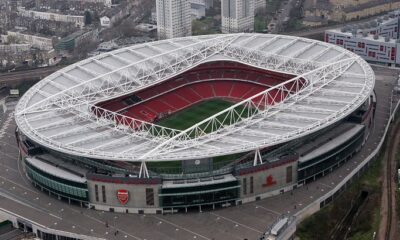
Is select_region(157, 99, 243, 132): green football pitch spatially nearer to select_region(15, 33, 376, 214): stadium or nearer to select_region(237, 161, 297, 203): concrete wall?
select_region(15, 33, 376, 214): stadium

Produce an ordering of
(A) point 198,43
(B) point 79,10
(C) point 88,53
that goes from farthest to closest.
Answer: (B) point 79,10, (C) point 88,53, (A) point 198,43

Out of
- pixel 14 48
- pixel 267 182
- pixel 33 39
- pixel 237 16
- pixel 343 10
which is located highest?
pixel 343 10

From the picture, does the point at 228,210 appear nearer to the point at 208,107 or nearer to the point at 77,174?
the point at 77,174

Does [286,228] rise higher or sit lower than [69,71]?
lower

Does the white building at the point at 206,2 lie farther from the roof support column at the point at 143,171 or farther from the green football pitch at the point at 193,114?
the roof support column at the point at 143,171

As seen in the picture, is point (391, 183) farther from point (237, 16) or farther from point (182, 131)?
point (237, 16)

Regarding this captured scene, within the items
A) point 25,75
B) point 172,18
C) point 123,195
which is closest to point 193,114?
point 123,195

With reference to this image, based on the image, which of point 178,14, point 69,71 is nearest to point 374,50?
point 178,14
